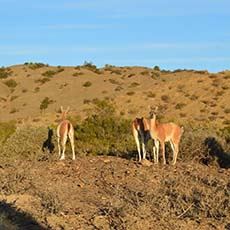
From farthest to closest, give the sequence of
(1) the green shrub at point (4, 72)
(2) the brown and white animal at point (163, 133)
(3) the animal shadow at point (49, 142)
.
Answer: (1) the green shrub at point (4, 72) < (3) the animal shadow at point (49, 142) < (2) the brown and white animal at point (163, 133)

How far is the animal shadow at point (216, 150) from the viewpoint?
2080 cm

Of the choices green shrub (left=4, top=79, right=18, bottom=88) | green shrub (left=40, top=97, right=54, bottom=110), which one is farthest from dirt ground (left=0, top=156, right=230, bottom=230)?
green shrub (left=4, top=79, right=18, bottom=88)

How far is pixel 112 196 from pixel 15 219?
262 cm

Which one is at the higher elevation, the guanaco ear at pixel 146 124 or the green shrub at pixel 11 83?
the green shrub at pixel 11 83

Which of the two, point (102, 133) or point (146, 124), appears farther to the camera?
point (102, 133)

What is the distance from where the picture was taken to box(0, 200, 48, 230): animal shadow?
11374mm

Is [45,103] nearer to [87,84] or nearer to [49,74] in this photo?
[87,84]

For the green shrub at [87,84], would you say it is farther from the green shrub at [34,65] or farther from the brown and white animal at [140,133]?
the brown and white animal at [140,133]

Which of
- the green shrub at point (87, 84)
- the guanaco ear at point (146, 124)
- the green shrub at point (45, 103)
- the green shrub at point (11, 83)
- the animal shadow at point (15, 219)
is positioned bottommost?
the animal shadow at point (15, 219)

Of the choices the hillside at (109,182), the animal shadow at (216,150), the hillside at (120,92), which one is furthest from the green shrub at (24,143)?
the hillside at (120,92)

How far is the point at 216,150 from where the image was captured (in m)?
21.1

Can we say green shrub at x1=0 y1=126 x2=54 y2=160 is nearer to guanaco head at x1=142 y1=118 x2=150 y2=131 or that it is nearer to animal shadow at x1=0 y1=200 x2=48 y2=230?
guanaco head at x1=142 y1=118 x2=150 y2=131

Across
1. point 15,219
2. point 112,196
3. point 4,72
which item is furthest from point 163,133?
point 4,72

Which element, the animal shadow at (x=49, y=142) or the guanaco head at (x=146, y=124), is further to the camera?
the animal shadow at (x=49, y=142)
